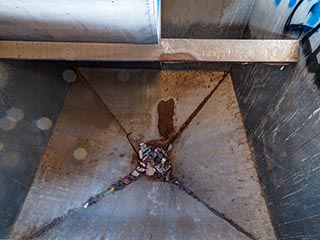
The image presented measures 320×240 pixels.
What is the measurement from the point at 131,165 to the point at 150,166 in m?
0.15

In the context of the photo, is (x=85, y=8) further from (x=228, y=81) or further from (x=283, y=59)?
(x=228, y=81)

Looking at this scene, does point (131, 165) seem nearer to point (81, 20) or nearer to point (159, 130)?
point (159, 130)

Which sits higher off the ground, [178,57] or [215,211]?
[178,57]

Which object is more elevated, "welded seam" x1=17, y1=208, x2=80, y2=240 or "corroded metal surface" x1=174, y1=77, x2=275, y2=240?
"corroded metal surface" x1=174, y1=77, x2=275, y2=240

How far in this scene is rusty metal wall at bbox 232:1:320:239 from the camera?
155cm

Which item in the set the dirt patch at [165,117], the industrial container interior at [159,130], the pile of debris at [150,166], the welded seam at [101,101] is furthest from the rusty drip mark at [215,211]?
the welded seam at [101,101]

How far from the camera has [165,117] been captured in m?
2.73

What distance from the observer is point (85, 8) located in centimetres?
139

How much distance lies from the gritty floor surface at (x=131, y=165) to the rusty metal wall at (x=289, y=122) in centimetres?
19

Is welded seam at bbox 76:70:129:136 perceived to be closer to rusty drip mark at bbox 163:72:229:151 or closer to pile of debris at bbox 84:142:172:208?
pile of debris at bbox 84:142:172:208

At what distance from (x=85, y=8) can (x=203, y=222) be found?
138 centimetres

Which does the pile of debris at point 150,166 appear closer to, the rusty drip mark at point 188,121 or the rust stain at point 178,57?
the rusty drip mark at point 188,121

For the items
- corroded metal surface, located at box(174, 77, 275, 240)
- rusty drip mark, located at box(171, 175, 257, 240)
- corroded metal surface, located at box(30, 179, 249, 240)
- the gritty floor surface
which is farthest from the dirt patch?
corroded metal surface, located at box(30, 179, 249, 240)

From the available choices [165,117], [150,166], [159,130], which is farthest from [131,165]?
[165,117]
